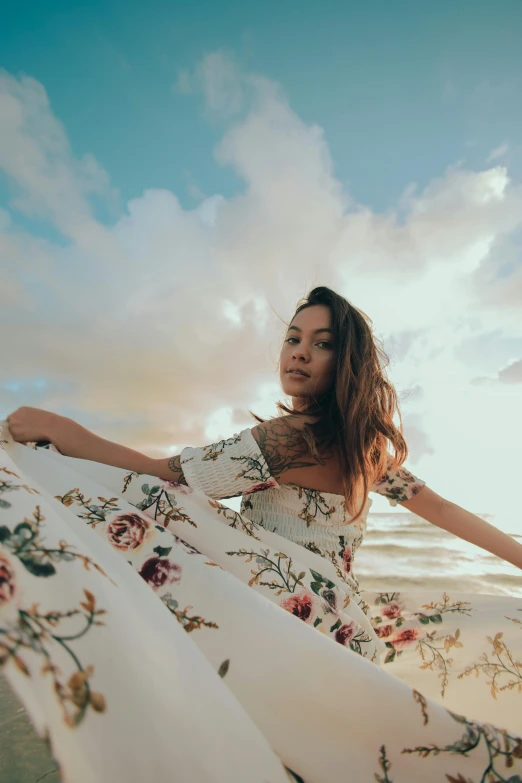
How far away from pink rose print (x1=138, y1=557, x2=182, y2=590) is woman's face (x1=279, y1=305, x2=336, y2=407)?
119 centimetres

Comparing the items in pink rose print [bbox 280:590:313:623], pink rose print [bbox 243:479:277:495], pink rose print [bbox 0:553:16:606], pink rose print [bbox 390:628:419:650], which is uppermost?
pink rose print [bbox 243:479:277:495]

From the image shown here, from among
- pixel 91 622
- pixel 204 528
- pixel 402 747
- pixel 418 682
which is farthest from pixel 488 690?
pixel 91 622

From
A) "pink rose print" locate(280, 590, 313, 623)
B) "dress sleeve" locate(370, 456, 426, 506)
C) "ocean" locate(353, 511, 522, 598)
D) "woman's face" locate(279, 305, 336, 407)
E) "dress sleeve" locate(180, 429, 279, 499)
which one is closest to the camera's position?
"pink rose print" locate(280, 590, 313, 623)

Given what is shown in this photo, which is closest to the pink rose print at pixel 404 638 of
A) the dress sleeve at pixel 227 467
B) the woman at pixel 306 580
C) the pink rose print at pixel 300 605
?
the woman at pixel 306 580

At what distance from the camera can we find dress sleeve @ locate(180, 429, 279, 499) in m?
1.49

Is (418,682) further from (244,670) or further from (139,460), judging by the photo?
(139,460)

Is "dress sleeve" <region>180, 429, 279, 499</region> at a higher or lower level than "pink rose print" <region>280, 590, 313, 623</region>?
higher

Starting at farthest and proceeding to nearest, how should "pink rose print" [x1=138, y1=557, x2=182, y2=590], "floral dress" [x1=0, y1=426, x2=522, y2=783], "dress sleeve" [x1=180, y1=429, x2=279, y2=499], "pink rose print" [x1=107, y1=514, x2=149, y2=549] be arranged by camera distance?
1. "dress sleeve" [x1=180, y1=429, x2=279, y2=499]
2. "pink rose print" [x1=107, y1=514, x2=149, y2=549]
3. "pink rose print" [x1=138, y1=557, x2=182, y2=590]
4. "floral dress" [x1=0, y1=426, x2=522, y2=783]

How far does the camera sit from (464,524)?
6.97 ft

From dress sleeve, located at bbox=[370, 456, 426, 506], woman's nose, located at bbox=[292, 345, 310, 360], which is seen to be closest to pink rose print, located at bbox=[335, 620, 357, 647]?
dress sleeve, located at bbox=[370, 456, 426, 506]

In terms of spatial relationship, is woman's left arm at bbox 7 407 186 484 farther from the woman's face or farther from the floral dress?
the woman's face

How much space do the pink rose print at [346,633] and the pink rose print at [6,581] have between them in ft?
3.20

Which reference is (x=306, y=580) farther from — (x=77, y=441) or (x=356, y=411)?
(x=77, y=441)

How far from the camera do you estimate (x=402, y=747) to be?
0.72 metres
